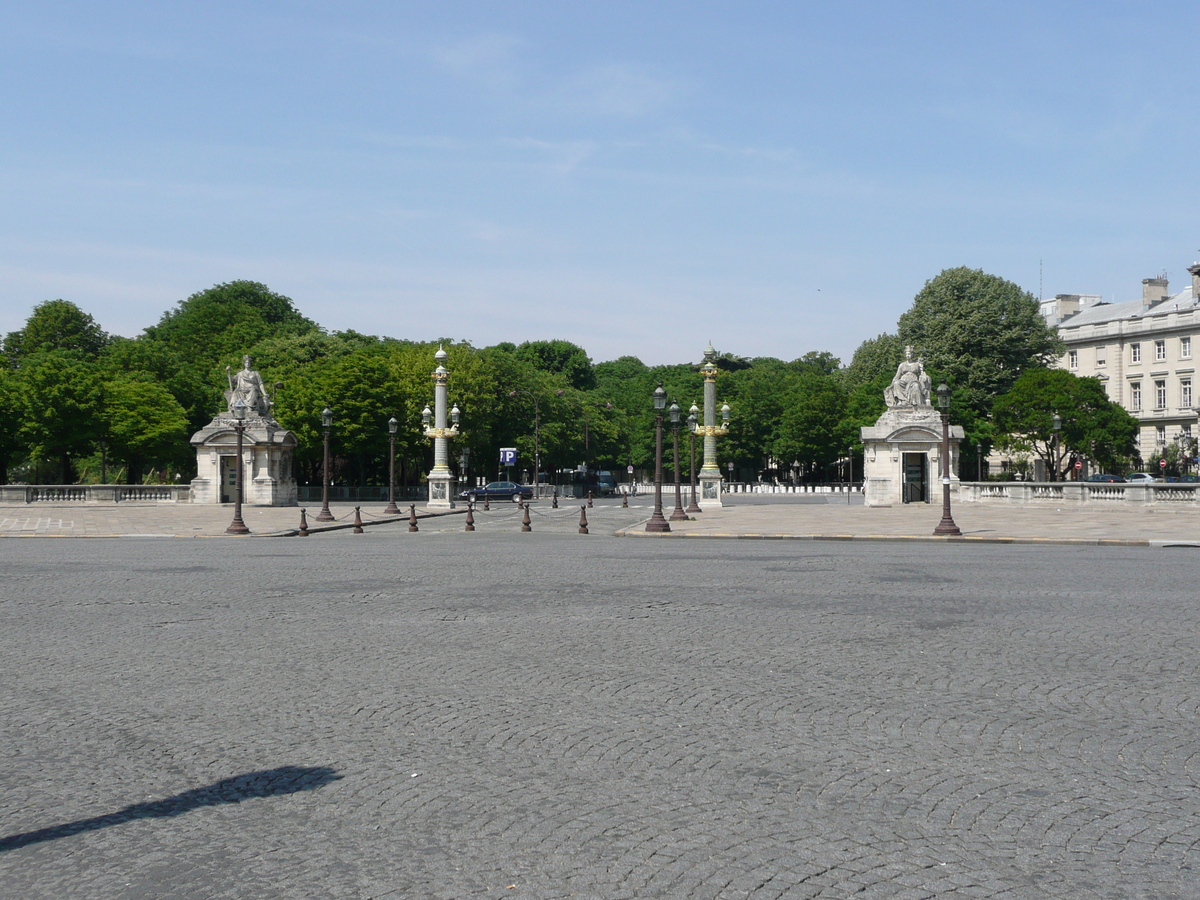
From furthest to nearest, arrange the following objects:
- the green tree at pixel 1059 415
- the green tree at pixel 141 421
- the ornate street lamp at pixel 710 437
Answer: the green tree at pixel 1059 415 < the green tree at pixel 141 421 < the ornate street lamp at pixel 710 437

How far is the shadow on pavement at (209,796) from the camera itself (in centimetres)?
510

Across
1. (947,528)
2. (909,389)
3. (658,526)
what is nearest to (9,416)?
(658,526)

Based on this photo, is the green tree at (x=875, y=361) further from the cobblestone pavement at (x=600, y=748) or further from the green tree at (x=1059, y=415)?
the cobblestone pavement at (x=600, y=748)

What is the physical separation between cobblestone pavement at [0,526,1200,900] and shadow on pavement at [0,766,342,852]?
0.02 metres

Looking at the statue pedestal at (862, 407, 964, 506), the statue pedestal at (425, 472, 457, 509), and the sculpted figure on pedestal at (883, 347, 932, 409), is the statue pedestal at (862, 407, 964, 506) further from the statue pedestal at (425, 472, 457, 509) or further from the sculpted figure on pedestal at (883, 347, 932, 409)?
the statue pedestal at (425, 472, 457, 509)

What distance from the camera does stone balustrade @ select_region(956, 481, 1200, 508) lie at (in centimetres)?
4675

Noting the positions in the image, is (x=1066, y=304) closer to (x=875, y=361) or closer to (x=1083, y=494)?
(x=875, y=361)

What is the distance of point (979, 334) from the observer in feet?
273

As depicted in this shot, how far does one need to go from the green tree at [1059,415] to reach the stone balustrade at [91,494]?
5372 centimetres

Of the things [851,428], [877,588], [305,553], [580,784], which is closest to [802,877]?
[580,784]

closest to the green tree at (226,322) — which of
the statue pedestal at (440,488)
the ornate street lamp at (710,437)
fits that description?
the statue pedestal at (440,488)

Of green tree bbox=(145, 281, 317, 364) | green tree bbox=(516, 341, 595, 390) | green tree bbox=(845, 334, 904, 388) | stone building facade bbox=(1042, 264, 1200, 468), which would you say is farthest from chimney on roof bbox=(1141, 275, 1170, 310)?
green tree bbox=(145, 281, 317, 364)

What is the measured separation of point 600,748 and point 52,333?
290 feet

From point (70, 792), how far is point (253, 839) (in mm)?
1326
